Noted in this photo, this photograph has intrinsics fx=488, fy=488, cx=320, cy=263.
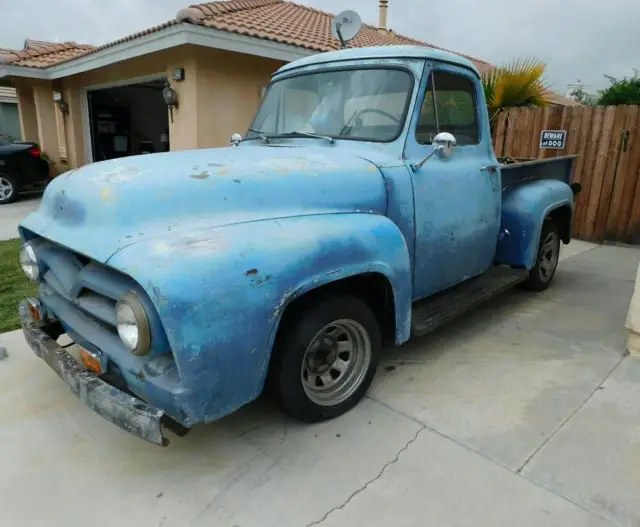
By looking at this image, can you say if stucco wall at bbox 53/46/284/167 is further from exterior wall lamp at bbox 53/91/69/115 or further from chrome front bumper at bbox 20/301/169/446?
chrome front bumper at bbox 20/301/169/446

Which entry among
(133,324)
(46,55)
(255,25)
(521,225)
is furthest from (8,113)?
(133,324)

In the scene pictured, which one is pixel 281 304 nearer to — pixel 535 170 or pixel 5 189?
pixel 535 170

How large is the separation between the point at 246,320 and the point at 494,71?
28.3 feet

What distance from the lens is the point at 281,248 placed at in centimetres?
232

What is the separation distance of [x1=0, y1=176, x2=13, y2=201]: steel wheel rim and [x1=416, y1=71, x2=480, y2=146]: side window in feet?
36.7

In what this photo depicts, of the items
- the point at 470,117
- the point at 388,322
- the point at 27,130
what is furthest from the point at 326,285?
the point at 27,130

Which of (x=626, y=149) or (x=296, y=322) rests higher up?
(x=626, y=149)

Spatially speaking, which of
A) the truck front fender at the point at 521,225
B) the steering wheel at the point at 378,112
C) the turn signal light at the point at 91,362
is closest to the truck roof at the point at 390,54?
the steering wheel at the point at 378,112

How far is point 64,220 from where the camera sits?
263 cm

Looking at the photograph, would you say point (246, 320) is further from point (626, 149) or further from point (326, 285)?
point (626, 149)

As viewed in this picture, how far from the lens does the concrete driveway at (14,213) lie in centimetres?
823

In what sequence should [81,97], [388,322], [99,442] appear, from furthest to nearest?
[81,97] → [388,322] → [99,442]

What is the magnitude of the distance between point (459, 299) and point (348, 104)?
1.73m

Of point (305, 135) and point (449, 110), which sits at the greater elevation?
point (449, 110)
